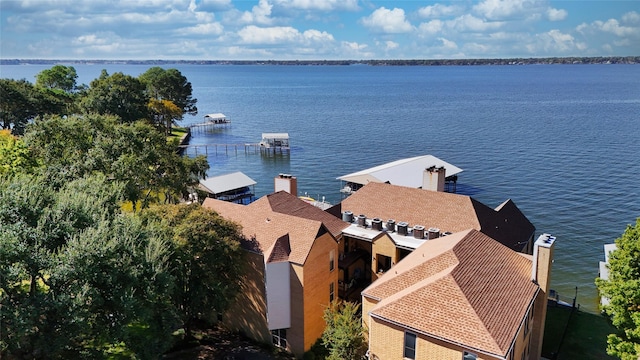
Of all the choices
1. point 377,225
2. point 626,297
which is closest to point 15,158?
point 377,225

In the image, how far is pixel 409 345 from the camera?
22547 millimetres

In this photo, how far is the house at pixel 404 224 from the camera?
111 feet

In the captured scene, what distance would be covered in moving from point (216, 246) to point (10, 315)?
1134 cm

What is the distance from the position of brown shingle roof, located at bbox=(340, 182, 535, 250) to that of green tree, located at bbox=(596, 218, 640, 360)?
36.9 feet

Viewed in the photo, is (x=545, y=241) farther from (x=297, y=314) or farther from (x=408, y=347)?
(x=297, y=314)

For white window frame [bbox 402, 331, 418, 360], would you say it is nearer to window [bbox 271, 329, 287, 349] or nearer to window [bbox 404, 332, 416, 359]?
window [bbox 404, 332, 416, 359]

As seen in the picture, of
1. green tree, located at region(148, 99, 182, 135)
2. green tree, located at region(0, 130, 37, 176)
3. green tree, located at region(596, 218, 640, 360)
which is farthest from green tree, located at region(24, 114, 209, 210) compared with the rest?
green tree, located at region(148, 99, 182, 135)

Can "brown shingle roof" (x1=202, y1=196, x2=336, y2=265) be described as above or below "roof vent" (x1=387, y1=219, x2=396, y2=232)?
above

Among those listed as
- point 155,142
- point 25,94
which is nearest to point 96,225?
point 155,142

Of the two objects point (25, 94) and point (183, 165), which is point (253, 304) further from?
point (25, 94)

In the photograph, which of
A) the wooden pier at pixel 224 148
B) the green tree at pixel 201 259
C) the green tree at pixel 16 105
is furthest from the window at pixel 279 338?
the wooden pier at pixel 224 148

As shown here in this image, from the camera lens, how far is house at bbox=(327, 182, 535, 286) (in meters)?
34.0

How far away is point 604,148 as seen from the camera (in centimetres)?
9419

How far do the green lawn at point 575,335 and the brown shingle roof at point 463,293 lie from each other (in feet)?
24.7
